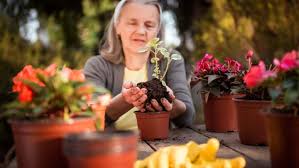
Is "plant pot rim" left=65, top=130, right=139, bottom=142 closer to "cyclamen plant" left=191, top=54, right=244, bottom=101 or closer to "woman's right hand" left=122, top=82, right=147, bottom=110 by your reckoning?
"woman's right hand" left=122, top=82, right=147, bottom=110

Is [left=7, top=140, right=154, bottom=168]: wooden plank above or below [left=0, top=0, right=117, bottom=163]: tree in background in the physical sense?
below

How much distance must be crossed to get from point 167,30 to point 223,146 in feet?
16.5

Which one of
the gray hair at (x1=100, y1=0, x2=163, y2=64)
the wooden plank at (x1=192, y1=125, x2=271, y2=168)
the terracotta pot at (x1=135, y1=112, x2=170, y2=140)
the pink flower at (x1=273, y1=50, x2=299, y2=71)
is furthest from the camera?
Result: the gray hair at (x1=100, y1=0, x2=163, y2=64)

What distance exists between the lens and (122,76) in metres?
2.51

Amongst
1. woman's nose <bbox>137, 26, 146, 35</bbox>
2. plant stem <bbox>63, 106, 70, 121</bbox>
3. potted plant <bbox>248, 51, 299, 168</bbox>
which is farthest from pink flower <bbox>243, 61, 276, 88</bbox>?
woman's nose <bbox>137, 26, 146, 35</bbox>

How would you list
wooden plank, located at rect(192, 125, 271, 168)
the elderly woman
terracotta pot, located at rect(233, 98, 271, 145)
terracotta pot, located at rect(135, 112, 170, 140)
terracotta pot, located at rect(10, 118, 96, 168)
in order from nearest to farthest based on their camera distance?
terracotta pot, located at rect(10, 118, 96, 168)
wooden plank, located at rect(192, 125, 271, 168)
terracotta pot, located at rect(233, 98, 271, 145)
terracotta pot, located at rect(135, 112, 170, 140)
the elderly woman

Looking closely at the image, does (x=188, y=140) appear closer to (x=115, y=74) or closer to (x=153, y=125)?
(x=153, y=125)

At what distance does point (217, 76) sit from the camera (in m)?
2.00

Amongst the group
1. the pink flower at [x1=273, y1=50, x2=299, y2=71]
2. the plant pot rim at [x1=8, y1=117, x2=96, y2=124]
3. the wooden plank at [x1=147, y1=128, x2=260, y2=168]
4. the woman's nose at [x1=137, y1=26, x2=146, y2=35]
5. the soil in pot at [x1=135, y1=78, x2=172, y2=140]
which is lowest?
the wooden plank at [x1=147, y1=128, x2=260, y2=168]

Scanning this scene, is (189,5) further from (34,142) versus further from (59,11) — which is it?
(34,142)

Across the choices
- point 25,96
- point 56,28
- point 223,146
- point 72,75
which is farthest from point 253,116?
point 56,28

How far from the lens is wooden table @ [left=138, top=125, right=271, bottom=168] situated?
141cm

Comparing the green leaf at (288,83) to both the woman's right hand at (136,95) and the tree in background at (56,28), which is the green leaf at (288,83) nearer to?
the woman's right hand at (136,95)

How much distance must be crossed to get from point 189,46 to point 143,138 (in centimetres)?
504
